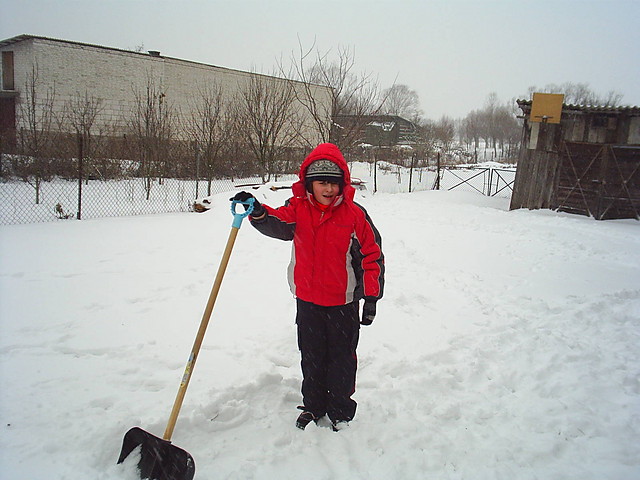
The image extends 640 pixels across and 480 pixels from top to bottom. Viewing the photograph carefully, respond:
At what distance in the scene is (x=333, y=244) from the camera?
2.41 m

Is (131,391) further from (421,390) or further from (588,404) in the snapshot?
(588,404)

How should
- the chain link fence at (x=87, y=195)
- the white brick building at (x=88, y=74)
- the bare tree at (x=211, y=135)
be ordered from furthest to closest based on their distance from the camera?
1. the white brick building at (x=88, y=74)
2. the bare tree at (x=211, y=135)
3. the chain link fence at (x=87, y=195)

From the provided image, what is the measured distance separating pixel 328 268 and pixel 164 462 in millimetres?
1288

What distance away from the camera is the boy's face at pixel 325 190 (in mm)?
2391

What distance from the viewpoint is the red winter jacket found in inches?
94.7

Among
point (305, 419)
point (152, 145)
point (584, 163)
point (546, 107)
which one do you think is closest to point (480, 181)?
point (584, 163)

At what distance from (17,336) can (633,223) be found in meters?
13.8

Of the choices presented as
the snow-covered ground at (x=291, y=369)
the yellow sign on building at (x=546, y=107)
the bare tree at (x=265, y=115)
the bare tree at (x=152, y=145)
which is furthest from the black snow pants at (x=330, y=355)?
the yellow sign on building at (x=546, y=107)

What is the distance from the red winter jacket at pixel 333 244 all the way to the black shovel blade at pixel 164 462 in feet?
3.40

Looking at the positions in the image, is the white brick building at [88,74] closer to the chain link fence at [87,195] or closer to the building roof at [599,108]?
the chain link fence at [87,195]

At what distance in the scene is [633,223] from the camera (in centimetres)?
1142

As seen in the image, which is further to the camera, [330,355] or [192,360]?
[330,355]

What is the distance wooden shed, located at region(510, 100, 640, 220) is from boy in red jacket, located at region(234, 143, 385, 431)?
12.4 m

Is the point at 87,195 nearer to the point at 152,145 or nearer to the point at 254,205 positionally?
the point at 152,145
